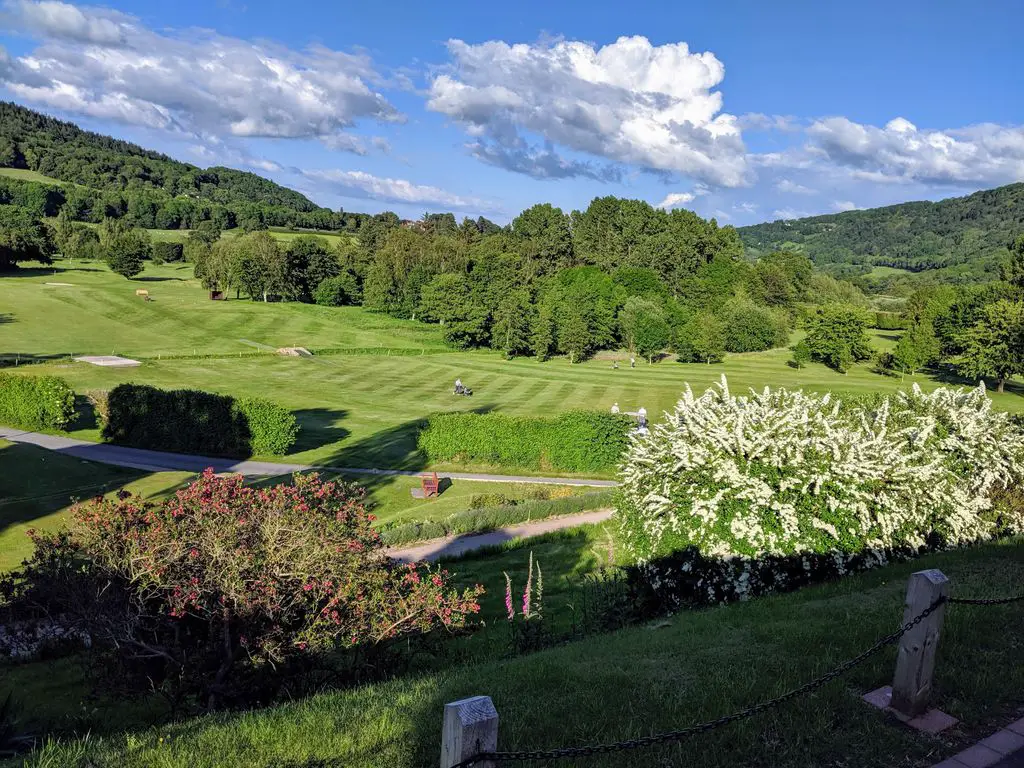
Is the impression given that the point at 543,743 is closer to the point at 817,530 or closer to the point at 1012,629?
the point at 1012,629

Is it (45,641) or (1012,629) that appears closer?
(1012,629)

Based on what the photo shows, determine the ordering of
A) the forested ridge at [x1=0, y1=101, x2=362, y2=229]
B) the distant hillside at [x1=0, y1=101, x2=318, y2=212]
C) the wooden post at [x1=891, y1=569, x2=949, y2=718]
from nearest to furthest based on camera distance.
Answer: the wooden post at [x1=891, y1=569, x2=949, y2=718]
the forested ridge at [x1=0, y1=101, x2=362, y2=229]
the distant hillside at [x1=0, y1=101, x2=318, y2=212]

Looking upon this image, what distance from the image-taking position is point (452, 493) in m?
29.1

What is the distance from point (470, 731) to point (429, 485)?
85.3 feet

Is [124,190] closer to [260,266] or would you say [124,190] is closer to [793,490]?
[260,266]

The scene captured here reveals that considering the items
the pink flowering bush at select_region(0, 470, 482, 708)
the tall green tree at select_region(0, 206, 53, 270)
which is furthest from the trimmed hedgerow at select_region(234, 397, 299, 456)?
the tall green tree at select_region(0, 206, 53, 270)

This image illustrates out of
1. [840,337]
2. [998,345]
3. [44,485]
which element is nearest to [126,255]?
[44,485]

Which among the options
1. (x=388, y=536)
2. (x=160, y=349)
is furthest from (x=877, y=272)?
(x=388, y=536)

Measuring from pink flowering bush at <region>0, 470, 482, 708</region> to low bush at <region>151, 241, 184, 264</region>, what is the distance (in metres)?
123

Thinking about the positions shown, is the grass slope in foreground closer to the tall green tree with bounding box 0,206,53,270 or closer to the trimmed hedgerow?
the trimmed hedgerow

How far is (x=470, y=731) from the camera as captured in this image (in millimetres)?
3426

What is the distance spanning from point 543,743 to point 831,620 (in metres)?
4.79

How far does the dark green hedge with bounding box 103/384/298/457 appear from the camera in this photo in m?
33.3

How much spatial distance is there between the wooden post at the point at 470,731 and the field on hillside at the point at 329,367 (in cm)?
3051
